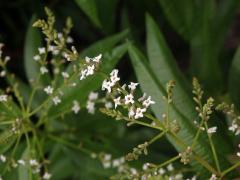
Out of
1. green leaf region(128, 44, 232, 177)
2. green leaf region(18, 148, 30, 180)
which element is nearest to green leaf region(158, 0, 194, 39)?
green leaf region(128, 44, 232, 177)

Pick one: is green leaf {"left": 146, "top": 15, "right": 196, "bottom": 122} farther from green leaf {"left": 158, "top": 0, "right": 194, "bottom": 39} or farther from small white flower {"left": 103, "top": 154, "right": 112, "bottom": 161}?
small white flower {"left": 103, "top": 154, "right": 112, "bottom": 161}

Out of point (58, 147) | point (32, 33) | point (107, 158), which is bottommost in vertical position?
point (107, 158)

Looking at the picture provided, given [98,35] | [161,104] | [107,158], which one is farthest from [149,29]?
[98,35]

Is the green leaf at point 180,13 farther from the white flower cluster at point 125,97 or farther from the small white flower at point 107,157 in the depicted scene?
the white flower cluster at point 125,97

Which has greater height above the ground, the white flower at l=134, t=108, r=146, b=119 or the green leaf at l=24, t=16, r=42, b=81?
the green leaf at l=24, t=16, r=42, b=81

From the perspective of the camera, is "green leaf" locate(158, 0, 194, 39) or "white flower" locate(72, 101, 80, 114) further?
"green leaf" locate(158, 0, 194, 39)

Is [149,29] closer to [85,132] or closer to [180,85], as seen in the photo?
[180,85]
